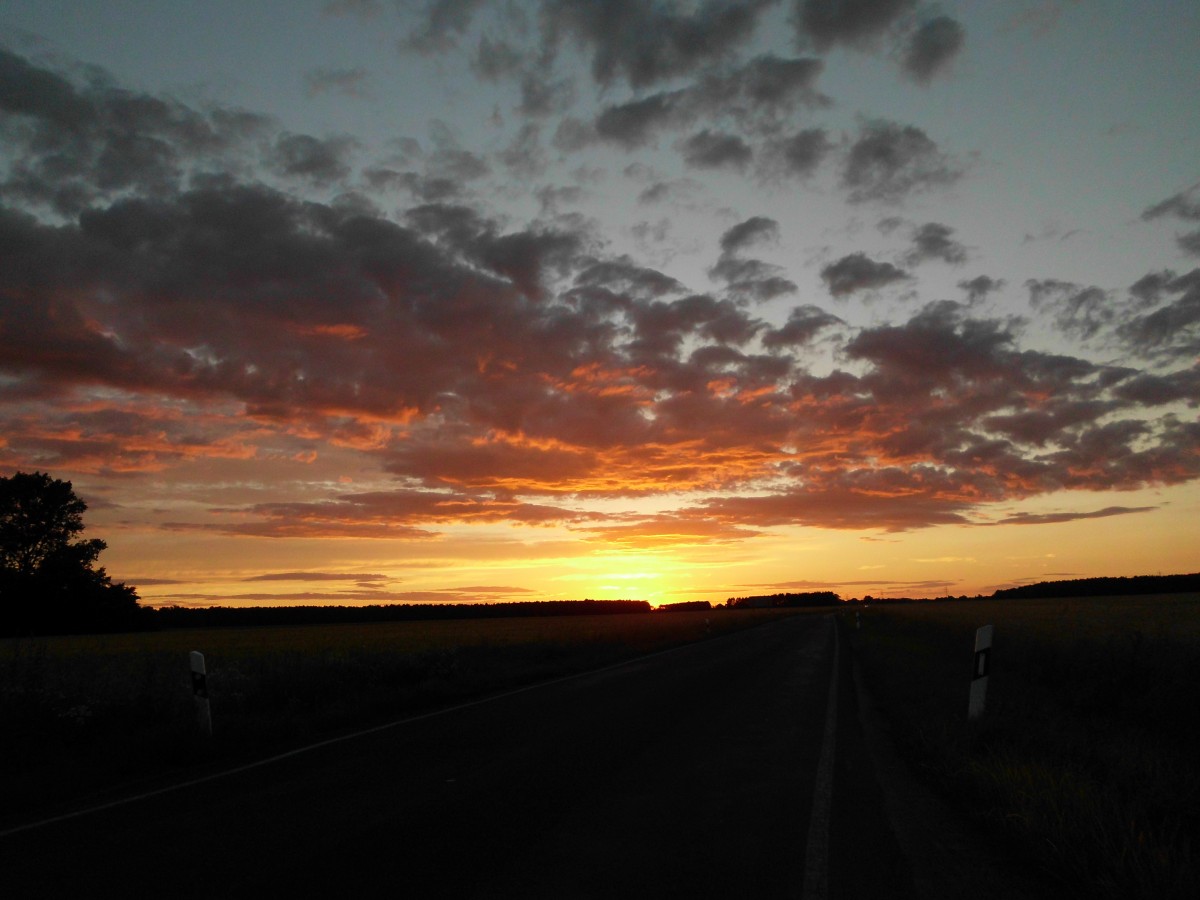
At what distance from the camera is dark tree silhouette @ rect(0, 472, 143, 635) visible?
5550 cm

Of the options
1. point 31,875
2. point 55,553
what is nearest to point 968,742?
point 31,875

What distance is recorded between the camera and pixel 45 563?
57.2 meters

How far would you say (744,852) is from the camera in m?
5.88

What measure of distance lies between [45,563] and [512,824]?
63.3 m

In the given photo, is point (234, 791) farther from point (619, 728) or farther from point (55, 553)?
point (55, 553)

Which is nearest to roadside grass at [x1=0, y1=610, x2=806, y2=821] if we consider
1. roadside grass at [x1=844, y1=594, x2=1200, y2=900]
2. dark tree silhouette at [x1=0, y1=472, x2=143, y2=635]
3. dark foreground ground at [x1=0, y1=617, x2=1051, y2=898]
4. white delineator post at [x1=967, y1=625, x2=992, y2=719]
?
dark foreground ground at [x1=0, y1=617, x2=1051, y2=898]

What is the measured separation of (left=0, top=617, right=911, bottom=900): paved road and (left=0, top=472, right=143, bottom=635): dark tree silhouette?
5671 cm

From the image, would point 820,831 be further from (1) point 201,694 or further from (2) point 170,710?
(2) point 170,710

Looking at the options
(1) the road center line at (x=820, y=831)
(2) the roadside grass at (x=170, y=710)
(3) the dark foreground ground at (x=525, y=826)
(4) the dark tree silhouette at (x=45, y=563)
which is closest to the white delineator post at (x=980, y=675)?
(3) the dark foreground ground at (x=525, y=826)

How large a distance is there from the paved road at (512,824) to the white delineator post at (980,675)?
1.67 meters

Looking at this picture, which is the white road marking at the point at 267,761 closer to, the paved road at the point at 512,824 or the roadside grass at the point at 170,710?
the paved road at the point at 512,824

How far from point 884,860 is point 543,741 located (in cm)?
556

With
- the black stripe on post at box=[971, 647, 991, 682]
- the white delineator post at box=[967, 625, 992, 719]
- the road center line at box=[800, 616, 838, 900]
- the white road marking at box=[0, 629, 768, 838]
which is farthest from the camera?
the black stripe on post at box=[971, 647, 991, 682]

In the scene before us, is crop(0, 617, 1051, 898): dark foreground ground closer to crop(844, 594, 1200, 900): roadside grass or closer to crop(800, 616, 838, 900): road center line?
crop(800, 616, 838, 900): road center line
